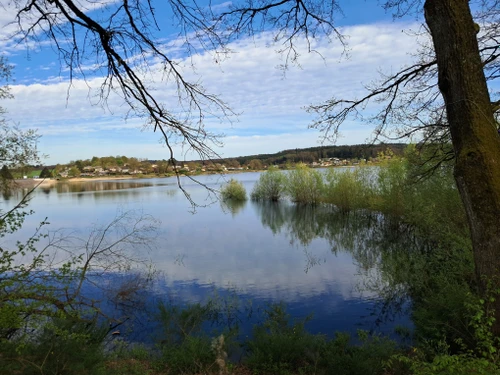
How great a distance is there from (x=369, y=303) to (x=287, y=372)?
4.70m

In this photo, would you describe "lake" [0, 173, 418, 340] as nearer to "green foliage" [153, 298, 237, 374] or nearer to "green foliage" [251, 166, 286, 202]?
"green foliage" [153, 298, 237, 374]

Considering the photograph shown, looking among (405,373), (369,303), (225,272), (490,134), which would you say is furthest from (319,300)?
(490,134)

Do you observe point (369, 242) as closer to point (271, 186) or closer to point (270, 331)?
point (270, 331)

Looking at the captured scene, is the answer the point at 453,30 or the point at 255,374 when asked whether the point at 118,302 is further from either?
the point at 453,30

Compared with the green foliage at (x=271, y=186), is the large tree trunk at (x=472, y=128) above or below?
above

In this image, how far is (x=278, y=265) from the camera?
12.5 m

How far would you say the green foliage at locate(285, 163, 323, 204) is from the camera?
29328mm

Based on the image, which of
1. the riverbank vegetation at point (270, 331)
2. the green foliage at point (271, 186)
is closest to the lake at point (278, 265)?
the riverbank vegetation at point (270, 331)

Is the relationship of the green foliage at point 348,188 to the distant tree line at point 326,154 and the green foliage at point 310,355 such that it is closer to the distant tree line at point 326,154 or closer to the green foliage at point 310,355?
the distant tree line at point 326,154

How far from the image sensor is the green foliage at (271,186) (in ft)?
111

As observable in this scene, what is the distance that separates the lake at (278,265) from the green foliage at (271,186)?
1024 centimetres

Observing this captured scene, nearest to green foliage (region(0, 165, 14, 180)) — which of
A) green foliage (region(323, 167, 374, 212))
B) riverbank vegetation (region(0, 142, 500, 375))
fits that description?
riverbank vegetation (region(0, 142, 500, 375))

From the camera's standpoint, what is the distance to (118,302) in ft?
28.9

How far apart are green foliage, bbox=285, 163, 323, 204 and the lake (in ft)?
19.1
